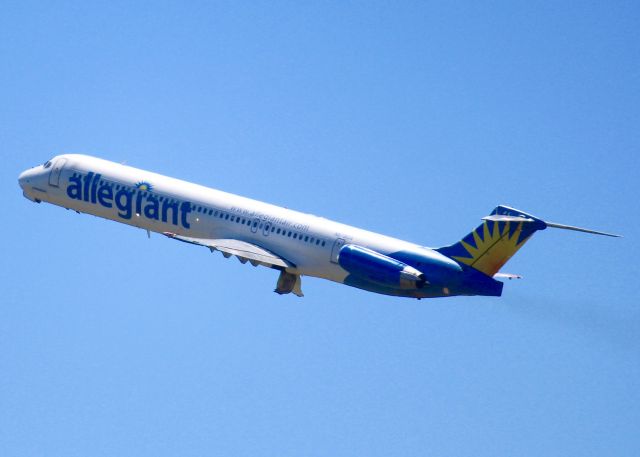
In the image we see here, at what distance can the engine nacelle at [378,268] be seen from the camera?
7394cm

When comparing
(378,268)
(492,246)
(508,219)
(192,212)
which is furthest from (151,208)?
(508,219)

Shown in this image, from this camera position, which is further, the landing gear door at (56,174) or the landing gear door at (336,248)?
the landing gear door at (56,174)

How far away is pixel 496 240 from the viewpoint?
73188mm

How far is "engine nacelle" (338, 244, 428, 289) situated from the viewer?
73.9 metres

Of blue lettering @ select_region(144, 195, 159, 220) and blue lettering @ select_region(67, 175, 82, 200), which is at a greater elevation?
blue lettering @ select_region(67, 175, 82, 200)

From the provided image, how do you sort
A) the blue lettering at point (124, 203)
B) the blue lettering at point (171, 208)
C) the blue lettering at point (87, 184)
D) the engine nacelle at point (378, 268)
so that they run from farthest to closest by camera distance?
the blue lettering at point (87, 184)
the blue lettering at point (124, 203)
the blue lettering at point (171, 208)
the engine nacelle at point (378, 268)

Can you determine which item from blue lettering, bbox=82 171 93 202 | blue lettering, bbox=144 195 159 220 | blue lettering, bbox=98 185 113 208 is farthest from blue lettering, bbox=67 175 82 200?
blue lettering, bbox=144 195 159 220

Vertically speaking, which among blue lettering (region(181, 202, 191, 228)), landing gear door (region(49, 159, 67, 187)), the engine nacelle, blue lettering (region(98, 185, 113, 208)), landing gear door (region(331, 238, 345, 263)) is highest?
landing gear door (region(49, 159, 67, 187))

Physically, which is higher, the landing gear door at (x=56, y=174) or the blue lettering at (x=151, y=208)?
the landing gear door at (x=56, y=174)

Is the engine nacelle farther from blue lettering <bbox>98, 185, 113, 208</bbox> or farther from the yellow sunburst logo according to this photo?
blue lettering <bbox>98, 185, 113, 208</bbox>

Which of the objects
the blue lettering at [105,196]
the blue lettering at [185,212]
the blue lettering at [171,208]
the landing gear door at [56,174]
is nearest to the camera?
the blue lettering at [185,212]

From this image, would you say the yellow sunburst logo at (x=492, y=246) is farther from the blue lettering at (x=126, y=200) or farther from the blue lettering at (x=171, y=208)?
the blue lettering at (x=171, y=208)

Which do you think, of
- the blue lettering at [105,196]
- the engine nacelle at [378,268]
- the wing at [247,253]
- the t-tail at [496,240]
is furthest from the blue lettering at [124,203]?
the t-tail at [496,240]

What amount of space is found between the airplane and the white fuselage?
0.05 m
